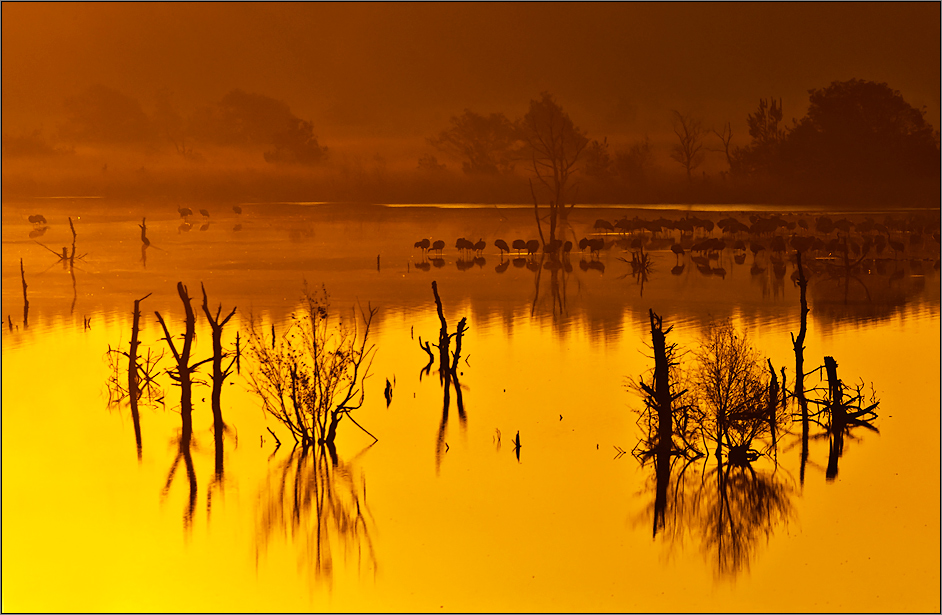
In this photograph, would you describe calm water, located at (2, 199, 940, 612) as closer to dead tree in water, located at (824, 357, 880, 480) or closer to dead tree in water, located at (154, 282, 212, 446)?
dead tree in water, located at (824, 357, 880, 480)

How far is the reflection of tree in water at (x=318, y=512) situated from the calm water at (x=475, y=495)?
0.07 metres

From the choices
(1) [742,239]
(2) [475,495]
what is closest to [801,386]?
(2) [475,495]

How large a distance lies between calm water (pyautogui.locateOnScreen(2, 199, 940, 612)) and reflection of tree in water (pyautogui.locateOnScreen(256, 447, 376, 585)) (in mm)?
75

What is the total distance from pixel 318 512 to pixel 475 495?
160 inches

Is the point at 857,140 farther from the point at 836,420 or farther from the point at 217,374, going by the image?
the point at 217,374

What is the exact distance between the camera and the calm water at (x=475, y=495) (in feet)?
87.8

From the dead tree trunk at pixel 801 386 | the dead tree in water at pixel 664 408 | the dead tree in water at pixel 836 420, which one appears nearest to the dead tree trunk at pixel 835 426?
the dead tree in water at pixel 836 420

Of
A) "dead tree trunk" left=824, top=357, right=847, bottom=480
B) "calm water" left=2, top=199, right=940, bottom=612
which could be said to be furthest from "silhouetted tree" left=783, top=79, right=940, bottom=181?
"dead tree trunk" left=824, top=357, right=847, bottom=480

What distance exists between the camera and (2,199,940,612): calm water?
26750mm

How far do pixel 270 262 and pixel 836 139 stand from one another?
5327 cm

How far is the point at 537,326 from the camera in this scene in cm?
5972

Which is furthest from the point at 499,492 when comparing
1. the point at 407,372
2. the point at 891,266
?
the point at 891,266

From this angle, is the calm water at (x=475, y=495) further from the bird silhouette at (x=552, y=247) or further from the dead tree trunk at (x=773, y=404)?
the bird silhouette at (x=552, y=247)

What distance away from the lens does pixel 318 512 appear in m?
30.3
